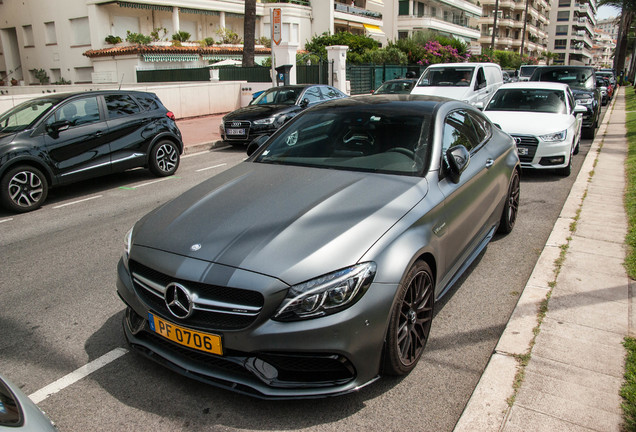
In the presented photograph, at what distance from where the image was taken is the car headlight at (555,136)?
9031 millimetres

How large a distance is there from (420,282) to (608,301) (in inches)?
78.7

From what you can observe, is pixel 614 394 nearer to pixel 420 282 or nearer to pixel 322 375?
pixel 420 282

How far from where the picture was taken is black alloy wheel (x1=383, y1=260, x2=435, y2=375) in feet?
9.70

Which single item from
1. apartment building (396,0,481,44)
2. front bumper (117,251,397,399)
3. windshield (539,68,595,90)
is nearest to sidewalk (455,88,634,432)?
front bumper (117,251,397,399)

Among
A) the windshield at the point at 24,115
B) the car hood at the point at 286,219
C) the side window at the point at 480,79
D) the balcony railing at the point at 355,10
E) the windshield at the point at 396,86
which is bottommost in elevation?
the car hood at the point at 286,219

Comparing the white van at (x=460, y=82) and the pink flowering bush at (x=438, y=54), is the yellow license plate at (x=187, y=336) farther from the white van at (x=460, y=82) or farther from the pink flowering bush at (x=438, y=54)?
the pink flowering bush at (x=438, y=54)

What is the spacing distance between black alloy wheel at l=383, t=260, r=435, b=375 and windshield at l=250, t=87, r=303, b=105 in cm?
1111

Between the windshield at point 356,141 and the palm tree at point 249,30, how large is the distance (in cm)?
1872

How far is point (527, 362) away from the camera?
333 cm

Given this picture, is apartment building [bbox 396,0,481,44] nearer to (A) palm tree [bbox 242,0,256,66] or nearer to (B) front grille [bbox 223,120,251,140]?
(A) palm tree [bbox 242,0,256,66]

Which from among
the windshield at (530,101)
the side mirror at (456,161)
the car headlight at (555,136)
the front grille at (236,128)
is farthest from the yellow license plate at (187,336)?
the front grille at (236,128)

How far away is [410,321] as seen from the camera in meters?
3.18

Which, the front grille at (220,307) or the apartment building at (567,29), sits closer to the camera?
the front grille at (220,307)

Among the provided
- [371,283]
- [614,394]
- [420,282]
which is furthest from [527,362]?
[371,283]
